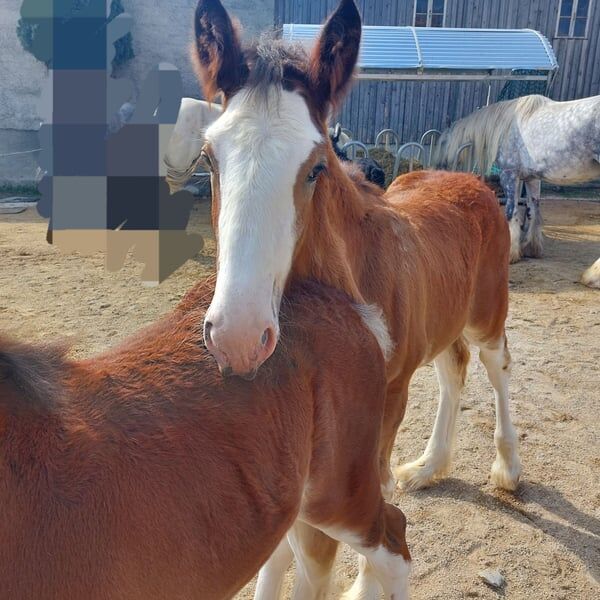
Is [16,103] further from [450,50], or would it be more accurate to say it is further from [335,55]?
[335,55]

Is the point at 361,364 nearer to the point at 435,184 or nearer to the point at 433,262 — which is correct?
the point at 433,262

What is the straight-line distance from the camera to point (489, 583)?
99.7 inches

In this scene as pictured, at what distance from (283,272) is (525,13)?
13.3 metres

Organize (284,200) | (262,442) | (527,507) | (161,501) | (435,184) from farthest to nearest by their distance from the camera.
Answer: (435,184) < (527,507) < (284,200) < (262,442) < (161,501)

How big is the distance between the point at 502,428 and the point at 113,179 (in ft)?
16.2

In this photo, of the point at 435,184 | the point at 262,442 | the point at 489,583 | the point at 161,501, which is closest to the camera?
the point at 161,501

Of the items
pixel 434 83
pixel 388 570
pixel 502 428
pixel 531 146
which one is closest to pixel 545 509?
pixel 502 428

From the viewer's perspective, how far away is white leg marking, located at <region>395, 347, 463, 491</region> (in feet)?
10.4

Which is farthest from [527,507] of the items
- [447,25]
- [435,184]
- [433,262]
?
[447,25]

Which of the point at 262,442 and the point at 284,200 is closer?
the point at 262,442

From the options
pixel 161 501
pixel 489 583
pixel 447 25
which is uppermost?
pixel 447 25

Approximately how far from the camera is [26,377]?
1.19 m

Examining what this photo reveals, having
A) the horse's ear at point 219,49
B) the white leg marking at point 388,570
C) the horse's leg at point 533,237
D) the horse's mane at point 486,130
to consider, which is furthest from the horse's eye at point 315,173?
the horse's mane at point 486,130

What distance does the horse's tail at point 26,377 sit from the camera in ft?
3.84
